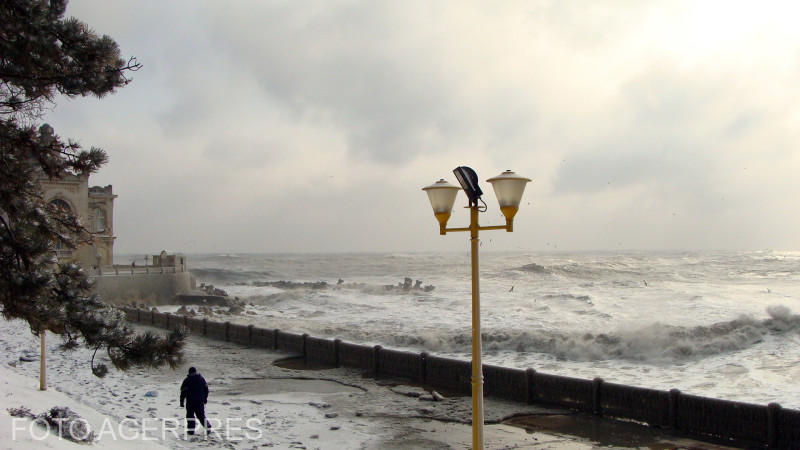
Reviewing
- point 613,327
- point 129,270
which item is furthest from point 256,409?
point 129,270

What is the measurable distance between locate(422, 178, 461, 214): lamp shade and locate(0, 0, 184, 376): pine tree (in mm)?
3577

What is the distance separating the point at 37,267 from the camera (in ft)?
23.3

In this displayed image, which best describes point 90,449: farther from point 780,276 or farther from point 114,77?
point 780,276

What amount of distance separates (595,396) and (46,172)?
10.9 meters

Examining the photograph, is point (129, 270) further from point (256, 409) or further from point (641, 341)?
point (256, 409)

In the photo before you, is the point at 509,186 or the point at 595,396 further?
the point at 595,396

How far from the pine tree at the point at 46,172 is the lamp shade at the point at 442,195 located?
141 inches

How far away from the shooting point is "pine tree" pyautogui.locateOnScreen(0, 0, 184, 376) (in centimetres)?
705

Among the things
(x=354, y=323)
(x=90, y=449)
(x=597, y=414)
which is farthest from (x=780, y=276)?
(x=90, y=449)

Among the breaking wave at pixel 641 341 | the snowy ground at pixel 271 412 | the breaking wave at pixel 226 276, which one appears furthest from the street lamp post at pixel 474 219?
the breaking wave at pixel 226 276

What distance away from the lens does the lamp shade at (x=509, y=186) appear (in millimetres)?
6150

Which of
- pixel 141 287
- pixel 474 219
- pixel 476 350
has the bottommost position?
pixel 141 287

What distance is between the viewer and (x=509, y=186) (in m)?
6.16

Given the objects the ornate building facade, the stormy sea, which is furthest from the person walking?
the ornate building facade
